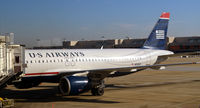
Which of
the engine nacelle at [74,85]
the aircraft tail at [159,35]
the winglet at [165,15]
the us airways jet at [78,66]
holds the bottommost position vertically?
the engine nacelle at [74,85]

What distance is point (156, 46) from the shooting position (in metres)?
31.4

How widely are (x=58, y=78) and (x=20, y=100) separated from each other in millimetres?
3148

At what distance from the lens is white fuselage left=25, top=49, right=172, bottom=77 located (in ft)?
68.9

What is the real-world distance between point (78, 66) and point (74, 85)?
184 inches

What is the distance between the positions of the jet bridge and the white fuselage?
2.45m

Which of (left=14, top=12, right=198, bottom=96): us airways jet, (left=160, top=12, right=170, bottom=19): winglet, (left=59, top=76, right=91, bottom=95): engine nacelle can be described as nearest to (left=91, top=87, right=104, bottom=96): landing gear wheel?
(left=14, top=12, right=198, bottom=96): us airways jet

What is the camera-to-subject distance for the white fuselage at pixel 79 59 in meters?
21.0

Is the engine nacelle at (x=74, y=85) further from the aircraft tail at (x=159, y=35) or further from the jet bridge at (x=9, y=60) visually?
the aircraft tail at (x=159, y=35)

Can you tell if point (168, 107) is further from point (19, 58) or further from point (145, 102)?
point (19, 58)

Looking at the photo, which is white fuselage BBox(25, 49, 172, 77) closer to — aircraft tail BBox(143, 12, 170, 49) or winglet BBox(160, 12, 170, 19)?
aircraft tail BBox(143, 12, 170, 49)

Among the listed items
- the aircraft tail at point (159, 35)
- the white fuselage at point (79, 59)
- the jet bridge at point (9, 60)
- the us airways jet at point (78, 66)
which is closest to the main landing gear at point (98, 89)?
the us airways jet at point (78, 66)

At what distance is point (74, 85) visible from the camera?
19016mm

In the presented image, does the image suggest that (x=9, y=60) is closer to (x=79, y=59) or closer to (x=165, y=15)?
(x=79, y=59)

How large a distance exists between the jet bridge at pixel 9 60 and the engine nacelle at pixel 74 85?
115 inches
